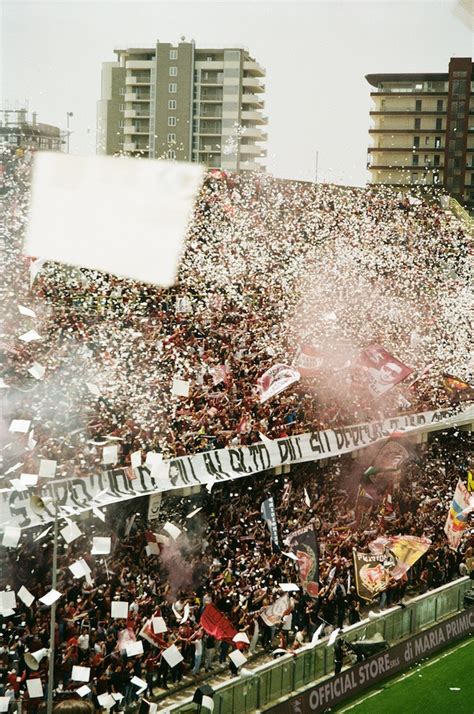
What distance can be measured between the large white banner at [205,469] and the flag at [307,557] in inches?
35.2

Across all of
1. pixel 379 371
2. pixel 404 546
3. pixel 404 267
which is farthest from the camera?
pixel 404 267

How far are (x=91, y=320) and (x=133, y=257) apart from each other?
6.50 feet

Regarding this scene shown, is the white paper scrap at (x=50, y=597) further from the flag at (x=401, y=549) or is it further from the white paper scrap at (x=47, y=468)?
the flag at (x=401, y=549)

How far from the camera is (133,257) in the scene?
1234 centimetres

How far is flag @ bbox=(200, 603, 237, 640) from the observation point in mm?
8023

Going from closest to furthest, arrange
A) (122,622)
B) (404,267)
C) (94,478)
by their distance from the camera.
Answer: (122,622) → (94,478) → (404,267)

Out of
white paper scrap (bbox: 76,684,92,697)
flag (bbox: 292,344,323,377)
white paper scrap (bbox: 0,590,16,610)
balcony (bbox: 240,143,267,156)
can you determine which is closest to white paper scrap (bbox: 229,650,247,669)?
white paper scrap (bbox: 76,684,92,697)

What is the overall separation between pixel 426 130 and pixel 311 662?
71.9 ft

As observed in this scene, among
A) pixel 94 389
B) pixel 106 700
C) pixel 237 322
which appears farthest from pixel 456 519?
pixel 106 700

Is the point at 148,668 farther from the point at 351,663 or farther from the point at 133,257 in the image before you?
the point at 133,257

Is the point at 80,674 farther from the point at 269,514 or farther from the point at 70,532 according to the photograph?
the point at 269,514

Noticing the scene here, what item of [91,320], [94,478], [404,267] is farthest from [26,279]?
[404,267]

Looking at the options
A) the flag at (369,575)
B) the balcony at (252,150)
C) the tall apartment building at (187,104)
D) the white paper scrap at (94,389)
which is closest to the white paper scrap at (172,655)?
the flag at (369,575)

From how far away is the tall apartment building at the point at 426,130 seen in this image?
26.8 metres
